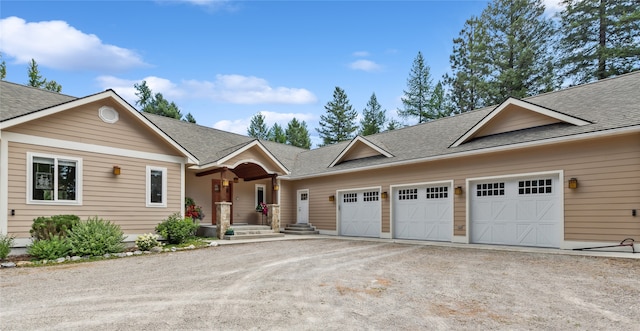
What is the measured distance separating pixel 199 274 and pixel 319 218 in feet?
34.2

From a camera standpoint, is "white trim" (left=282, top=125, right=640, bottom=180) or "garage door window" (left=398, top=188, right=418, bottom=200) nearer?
"white trim" (left=282, top=125, right=640, bottom=180)

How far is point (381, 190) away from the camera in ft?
46.9

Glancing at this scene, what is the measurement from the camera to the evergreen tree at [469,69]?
27781 mm

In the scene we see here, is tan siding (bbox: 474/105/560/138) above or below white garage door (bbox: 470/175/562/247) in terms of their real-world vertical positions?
above

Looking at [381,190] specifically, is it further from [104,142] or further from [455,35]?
[455,35]

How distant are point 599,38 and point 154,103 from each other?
118 ft

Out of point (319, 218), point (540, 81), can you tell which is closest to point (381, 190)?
point (319, 218)

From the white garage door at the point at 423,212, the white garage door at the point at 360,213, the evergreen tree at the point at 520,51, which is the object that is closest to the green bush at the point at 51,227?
the white garage door at the point at 360,213

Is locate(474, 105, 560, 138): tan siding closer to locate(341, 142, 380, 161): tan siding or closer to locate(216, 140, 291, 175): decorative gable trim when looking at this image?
locate(341, 142, 380, 161): tan siding

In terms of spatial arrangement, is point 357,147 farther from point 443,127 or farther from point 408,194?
point 443,127

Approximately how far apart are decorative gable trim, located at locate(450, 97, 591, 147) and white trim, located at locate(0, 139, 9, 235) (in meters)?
13.0

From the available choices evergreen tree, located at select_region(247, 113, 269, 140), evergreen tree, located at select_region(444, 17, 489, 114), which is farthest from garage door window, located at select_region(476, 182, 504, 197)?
evergreen tree, located at select_region(247, 113, 269, 140)

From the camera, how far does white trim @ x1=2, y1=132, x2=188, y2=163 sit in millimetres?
9070

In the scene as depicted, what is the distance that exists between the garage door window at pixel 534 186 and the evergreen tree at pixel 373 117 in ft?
87.7
